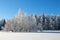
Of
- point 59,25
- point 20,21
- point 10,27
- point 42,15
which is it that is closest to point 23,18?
point 20,21

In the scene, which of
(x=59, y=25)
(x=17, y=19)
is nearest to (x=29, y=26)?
(x=17, y=19)

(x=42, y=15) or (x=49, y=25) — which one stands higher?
(x=42, y=15)

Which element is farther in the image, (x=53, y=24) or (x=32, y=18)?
(x=53, y=24)

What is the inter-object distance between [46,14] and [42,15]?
0.98 meters

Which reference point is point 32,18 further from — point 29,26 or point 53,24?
point 53,24

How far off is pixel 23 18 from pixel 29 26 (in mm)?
1762

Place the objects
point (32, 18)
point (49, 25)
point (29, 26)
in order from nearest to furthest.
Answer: point (29, 26), point (32, 18), point (49, 25)

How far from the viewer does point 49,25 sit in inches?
1006

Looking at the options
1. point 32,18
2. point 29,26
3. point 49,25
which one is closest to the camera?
point 29,26

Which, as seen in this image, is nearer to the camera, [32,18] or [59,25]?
[32,18]

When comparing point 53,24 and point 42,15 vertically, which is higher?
point 42,15

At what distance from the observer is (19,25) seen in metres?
19.0

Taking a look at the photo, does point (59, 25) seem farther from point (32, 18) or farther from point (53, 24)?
point (32, 18)

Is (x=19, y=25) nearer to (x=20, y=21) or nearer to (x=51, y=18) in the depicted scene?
(x=20, y=21)
